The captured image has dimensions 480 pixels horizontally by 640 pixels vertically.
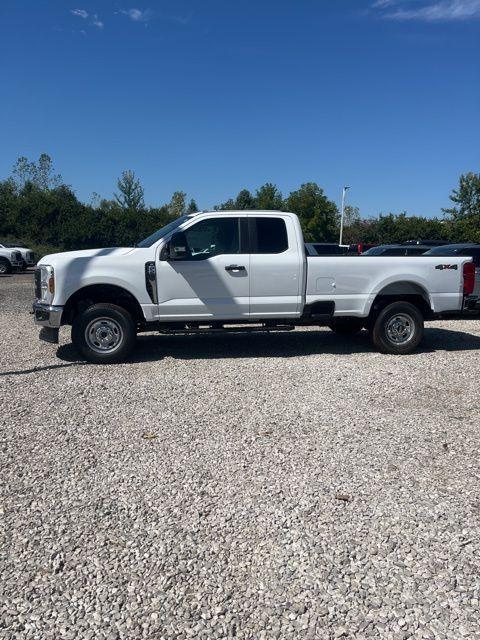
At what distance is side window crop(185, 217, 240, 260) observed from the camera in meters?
7.70

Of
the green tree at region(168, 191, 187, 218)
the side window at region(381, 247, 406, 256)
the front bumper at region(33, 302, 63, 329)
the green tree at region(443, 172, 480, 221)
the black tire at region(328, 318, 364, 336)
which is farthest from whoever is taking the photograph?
the green tree at region(168, 191, 187, 218)

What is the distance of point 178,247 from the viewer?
24.3 ft

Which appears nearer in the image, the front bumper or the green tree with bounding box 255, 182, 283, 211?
the front bumper

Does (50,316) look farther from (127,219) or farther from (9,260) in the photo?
(127,219)

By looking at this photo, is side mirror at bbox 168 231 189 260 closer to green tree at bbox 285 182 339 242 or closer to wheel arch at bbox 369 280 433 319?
wheel arch at bbox 369 280 433 319

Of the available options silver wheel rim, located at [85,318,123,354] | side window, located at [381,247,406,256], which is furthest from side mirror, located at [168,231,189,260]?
side window, located at [381,247,406,256]

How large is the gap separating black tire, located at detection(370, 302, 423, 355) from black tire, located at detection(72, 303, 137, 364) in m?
Result: 3.71

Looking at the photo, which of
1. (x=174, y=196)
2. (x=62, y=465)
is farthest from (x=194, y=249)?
(x=174, y=196)

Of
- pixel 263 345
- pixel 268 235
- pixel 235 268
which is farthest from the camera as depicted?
pixel 263 345

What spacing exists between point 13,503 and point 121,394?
2.54 metres

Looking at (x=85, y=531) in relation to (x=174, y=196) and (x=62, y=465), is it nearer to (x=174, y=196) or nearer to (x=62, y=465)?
(x=62, y=465)

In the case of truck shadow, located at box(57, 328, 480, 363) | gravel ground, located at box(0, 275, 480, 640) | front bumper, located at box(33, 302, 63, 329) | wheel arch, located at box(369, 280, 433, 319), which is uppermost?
wheel arch, located at box(369, 280, 433, 319)

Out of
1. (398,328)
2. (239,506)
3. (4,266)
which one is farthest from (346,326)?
(4,266)

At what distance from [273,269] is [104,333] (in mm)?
2564
